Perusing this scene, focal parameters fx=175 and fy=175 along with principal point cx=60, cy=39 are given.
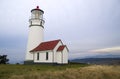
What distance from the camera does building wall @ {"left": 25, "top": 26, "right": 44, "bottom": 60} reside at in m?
32.4

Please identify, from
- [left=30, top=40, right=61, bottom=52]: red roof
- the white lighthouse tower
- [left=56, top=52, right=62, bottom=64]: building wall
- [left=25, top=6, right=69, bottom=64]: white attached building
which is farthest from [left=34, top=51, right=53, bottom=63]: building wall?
the white lighthouse tower

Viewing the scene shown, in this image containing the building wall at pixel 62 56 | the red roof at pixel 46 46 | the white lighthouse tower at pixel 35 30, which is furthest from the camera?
the white lighthouse tower at pixel 35 30

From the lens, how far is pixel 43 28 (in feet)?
110

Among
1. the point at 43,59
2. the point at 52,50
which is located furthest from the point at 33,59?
the point at 52,50

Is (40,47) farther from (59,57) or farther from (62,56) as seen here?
(62,56)

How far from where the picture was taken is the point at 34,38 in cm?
3247

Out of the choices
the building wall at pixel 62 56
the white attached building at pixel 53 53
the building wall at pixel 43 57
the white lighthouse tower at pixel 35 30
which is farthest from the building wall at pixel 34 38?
the building wall at pixel 62 56

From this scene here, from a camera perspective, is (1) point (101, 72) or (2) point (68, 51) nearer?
(1) point (101, 72)

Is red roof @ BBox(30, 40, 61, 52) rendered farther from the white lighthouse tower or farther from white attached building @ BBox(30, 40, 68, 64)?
the white lighthouse tower

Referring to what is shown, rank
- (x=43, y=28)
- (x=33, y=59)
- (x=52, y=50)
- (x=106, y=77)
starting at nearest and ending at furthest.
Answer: (x=106, y=77)
(x=52, y=50)
(x=33, y=59)
(x=43, y=28)

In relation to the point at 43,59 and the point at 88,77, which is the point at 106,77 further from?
the point at 43,59

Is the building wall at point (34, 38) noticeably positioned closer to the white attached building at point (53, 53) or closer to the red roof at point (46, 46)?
the red roof at point (46, 46)

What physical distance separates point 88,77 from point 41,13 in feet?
77.0

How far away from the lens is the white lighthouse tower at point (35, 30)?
32.3 m
